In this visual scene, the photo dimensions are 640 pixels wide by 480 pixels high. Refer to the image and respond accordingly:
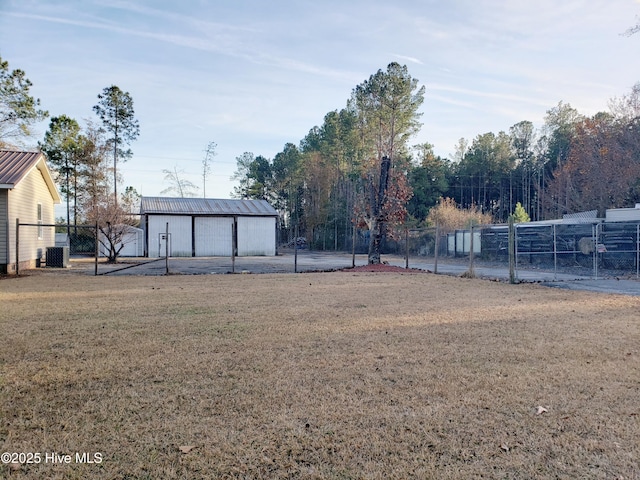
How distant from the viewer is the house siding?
15.6m

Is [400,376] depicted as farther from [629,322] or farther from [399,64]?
[399,64]

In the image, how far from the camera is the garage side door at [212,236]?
100 feet

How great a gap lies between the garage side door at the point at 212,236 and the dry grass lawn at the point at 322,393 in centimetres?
2335

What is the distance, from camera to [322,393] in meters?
3.61

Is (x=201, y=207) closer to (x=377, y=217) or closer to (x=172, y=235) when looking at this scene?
(x=172, y=235)

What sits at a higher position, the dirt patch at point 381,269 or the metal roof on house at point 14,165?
the metal roof on house at point 14,165

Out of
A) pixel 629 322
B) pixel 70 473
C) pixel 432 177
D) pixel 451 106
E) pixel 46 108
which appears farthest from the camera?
pixel 432 177

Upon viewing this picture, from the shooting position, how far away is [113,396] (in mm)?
3537

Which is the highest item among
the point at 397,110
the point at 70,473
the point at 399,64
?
the point at 399,64

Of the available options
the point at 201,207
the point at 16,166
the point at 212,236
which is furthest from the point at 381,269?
the point at 201,207

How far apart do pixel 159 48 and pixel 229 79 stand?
3.69 m

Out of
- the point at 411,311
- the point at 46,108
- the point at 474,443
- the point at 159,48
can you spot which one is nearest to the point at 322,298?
the point at 411,311

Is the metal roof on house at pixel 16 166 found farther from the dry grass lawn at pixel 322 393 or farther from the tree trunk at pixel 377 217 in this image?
the tree trunk at pixel 377 217

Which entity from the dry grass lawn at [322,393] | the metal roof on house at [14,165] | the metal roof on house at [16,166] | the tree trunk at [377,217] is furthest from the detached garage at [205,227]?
the dry grass lawn at [322,393]
